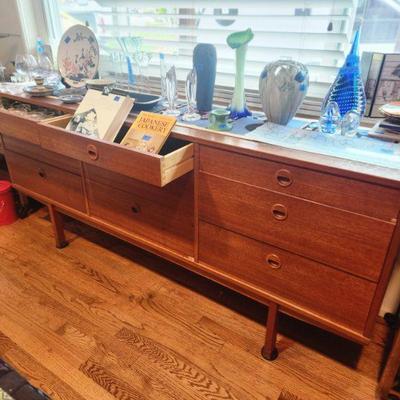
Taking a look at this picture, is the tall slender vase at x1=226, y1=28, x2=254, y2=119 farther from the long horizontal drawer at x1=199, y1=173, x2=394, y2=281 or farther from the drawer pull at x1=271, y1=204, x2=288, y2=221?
the drawer pull at x1=271, y1=204, x2=288, y2=221

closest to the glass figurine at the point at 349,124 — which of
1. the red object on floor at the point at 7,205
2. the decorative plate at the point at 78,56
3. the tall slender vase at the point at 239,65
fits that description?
the tall slender vase at the point at 239,65

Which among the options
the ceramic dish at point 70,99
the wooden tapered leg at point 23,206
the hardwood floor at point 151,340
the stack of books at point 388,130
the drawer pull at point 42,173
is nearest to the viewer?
the stack of books at point 388,130

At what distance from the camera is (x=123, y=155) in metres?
1.11

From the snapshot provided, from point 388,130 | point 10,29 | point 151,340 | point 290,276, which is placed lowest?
point 151,340

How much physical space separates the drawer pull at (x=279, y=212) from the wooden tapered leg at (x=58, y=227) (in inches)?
45.1

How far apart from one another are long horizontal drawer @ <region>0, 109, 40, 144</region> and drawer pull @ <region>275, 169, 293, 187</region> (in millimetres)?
938

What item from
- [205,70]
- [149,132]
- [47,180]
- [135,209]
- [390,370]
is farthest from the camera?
[47,180]

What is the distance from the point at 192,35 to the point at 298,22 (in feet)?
1.63

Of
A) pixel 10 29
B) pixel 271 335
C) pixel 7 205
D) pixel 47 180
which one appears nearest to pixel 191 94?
pixel 47 180

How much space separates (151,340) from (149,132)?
2.51 ft

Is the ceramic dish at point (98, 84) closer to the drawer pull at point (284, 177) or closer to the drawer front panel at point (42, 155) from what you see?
the drawer front panel at point (42, 155)

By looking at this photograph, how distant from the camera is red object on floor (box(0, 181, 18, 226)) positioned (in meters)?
1.95

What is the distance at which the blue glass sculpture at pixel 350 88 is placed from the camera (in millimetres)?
1105

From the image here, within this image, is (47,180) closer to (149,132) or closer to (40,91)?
(40,91)
